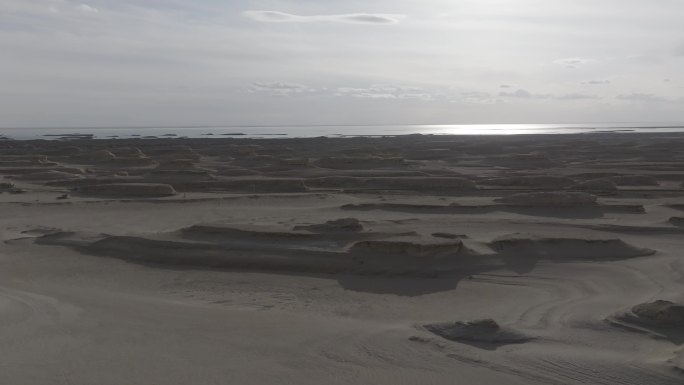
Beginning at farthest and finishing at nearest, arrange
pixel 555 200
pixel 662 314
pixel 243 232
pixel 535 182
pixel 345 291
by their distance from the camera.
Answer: pixel 535 182
pixel 555 200
pixel 243 232
pixel 345 291
pixel 662 314

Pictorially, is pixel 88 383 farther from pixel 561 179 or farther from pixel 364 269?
pixel 561 179

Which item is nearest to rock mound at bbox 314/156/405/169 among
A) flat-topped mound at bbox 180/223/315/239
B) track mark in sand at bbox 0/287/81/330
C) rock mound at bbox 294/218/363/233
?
rock mound at bbox 294/218/363/233

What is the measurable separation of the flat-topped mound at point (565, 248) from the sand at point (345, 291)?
4 centimetres

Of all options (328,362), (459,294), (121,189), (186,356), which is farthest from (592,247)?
(121,189)

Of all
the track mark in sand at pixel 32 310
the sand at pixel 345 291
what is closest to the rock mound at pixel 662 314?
the sand at pixel 345 291

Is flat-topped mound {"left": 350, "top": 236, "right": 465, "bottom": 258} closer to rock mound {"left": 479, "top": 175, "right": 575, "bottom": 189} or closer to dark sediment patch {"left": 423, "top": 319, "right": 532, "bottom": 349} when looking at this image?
dark sediment patch {"left": 423, "top": 319, "right": 532, "bottom": 349}

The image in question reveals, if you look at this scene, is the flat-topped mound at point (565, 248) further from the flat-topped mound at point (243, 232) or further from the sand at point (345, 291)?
the flat-topped mound at point (243, 232)

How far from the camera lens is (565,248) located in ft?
39.3

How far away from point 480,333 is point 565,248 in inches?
226

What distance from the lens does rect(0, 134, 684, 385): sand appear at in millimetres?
6285

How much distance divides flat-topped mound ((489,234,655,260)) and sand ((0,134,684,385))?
4 centimetres

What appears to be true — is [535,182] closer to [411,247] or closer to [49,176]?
[411,247]

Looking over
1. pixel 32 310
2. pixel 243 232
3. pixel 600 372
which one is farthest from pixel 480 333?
pixel 243 232

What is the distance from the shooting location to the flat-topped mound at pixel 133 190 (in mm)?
22125
